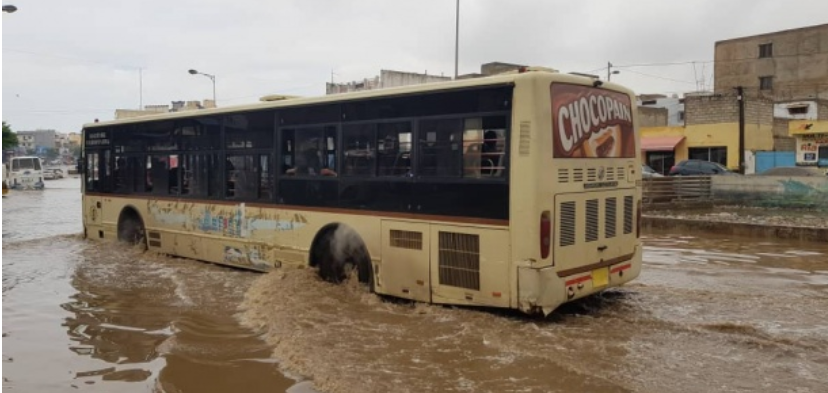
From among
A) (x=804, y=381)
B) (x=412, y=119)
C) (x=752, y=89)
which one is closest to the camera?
(x=804, y=381)

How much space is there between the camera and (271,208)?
33.3ft

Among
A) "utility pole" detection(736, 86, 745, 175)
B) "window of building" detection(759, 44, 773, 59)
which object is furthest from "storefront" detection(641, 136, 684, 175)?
"window of building" detection(759, 44, 773, 59)

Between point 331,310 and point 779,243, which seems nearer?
point 331,310

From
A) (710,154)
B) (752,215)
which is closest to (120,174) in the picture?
(752,215)

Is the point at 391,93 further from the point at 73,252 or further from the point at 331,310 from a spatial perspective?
the point at 73,252

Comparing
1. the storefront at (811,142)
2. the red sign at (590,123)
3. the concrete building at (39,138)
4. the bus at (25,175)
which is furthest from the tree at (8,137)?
the concrete building at (39,138)

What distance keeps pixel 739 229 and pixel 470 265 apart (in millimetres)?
12802

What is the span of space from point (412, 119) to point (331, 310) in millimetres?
2501

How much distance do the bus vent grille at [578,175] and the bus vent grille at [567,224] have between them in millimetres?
A: 266

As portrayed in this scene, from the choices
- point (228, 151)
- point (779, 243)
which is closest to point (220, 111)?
point (228, 151)

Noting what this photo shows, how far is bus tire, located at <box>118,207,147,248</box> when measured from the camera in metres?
13.2

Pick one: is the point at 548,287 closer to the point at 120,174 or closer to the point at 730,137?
the point at 120,174

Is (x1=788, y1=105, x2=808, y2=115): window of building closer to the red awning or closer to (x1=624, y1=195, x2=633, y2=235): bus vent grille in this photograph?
the red awning

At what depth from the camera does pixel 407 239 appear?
813 centimetres
